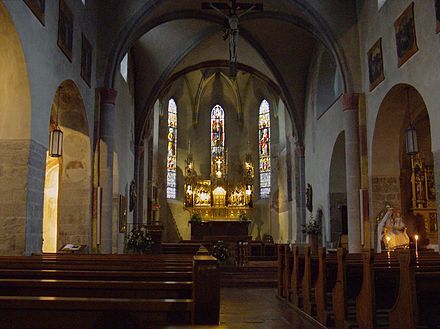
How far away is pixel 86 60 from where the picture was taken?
1359 centimetres

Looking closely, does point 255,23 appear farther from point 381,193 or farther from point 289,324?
point 289,324

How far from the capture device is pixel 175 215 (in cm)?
2933

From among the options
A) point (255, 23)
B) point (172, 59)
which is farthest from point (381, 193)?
point (172, 59)

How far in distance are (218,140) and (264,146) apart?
3.04m

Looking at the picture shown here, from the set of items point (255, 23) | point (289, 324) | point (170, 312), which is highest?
point (255, 23)

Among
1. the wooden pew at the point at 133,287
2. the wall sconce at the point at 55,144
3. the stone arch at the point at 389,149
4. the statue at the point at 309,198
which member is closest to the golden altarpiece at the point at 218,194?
the statue at the point at 309,198

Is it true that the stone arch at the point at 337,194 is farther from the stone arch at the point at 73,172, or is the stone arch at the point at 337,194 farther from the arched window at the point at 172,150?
the arched window at the point at 172,150

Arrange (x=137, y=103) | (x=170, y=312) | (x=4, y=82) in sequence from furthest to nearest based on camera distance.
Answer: (x=137, y=103), (x=4, y=82), (x=170, y=312)

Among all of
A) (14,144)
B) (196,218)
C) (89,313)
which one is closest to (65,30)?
(14,144)

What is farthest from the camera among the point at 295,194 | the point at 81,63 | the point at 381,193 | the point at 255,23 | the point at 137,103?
the point at 295,194

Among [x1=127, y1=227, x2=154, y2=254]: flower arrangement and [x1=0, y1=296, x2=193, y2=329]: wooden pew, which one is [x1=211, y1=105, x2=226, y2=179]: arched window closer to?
[x1=127, y1=227, x2=154, y2=254]: flower arrangement

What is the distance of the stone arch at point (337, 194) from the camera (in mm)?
18375

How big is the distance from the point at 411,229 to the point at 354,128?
12.3 feet

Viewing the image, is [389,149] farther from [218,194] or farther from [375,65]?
[218,194]
